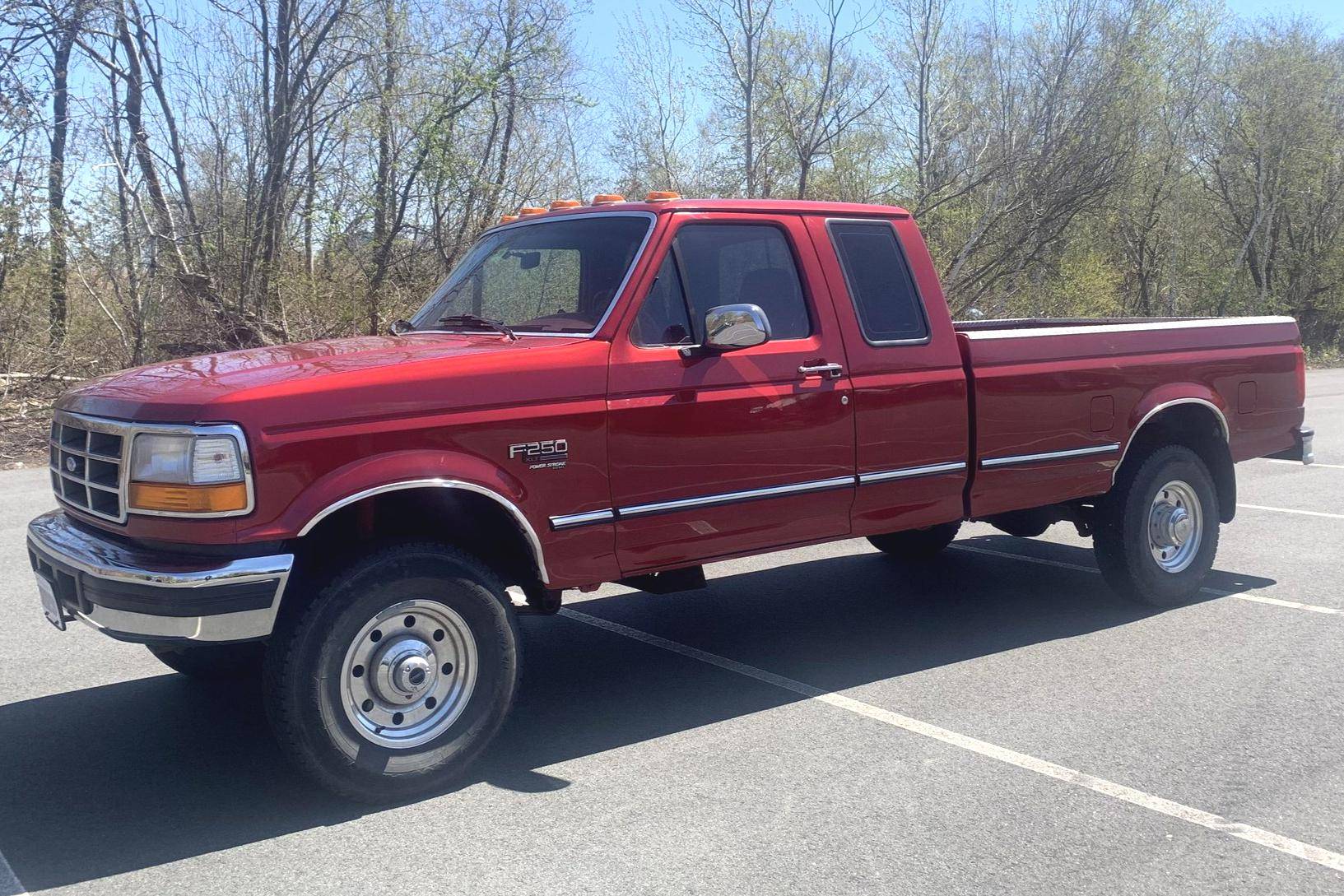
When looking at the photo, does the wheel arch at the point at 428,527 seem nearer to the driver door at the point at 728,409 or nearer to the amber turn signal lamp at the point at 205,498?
the amber turn signal lamp at the point at 205,498

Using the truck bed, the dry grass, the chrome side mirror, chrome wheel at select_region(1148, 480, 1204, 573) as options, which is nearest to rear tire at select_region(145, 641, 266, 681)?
the chrome side mirror

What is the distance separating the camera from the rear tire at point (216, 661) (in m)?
5.28

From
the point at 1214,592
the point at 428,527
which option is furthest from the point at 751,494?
the point at 1214,592

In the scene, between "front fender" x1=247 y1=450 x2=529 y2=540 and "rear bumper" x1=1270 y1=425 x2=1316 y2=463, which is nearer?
"front fender" x1=247 y1=450 x2=529 y2=540

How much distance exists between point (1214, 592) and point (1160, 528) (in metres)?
0.69

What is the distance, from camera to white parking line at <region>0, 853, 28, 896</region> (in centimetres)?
353

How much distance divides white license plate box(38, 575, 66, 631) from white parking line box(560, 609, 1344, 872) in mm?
2810

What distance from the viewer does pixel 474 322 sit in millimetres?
5371

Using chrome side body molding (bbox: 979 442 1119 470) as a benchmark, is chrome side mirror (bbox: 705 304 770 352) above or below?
above

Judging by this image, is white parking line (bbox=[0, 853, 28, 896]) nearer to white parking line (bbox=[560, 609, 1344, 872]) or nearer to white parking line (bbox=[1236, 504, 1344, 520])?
white parking line (bbox=[560, 609, 1344, 872])

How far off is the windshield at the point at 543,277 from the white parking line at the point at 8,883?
2.72 metres

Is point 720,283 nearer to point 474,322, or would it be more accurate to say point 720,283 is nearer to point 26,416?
point 474,322

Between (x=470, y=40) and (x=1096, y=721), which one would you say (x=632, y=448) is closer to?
(x=1096, y=721)

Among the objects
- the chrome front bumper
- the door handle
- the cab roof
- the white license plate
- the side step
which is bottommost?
the side step
